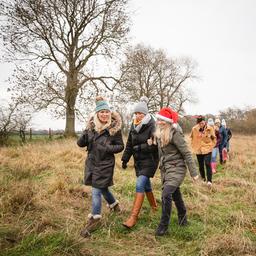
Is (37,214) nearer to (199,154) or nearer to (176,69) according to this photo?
(199,154)

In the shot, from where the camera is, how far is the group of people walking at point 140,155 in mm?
4641

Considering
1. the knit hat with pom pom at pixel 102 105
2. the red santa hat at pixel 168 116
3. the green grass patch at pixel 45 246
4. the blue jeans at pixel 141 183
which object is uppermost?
the knit hat with pom pom at pixel 102 105

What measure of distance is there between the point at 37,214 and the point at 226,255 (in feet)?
8.84

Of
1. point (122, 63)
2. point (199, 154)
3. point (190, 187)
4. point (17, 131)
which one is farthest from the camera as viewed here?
point (122, 63)

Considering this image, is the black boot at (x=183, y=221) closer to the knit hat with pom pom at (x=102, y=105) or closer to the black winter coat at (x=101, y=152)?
the black winter coat at (x=101, y=152)

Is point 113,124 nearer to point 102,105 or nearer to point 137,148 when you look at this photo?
point 102,105

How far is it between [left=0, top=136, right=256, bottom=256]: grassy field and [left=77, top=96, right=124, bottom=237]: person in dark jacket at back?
416mm

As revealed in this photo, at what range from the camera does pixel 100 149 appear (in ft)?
15.6

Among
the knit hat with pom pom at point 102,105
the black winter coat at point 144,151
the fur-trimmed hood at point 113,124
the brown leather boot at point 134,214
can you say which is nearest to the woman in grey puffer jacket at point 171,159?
the black winter coat at point 144,151

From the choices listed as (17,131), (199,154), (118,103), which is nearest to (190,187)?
(199,154)

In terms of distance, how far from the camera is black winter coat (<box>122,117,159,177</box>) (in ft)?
16.5

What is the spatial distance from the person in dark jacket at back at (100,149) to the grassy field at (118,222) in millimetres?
416

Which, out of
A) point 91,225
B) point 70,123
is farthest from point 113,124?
point 70,123

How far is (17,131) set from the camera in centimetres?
1507
